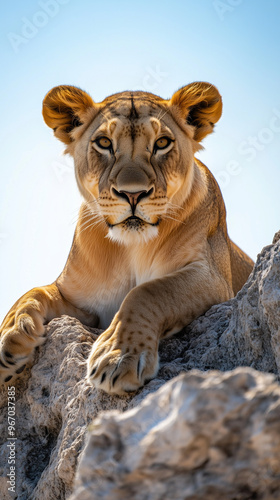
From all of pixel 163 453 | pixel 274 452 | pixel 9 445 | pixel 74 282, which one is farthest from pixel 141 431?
pixel 74 282

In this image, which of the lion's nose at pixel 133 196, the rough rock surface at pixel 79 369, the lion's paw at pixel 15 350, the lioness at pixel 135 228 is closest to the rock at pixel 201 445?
the rough rock surface at pixel 79 369

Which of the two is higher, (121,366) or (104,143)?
(104,143)

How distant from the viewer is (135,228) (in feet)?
10.2

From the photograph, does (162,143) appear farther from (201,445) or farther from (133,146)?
(201,445)

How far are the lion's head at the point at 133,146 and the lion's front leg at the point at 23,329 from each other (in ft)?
2.04

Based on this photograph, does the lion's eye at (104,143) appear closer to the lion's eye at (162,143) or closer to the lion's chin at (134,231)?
the lion's eye at (162,143)

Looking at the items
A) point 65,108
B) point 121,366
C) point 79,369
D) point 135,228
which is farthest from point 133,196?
point 65,108

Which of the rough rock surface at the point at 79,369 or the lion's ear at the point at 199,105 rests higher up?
the lion's ear at the point at 199,105

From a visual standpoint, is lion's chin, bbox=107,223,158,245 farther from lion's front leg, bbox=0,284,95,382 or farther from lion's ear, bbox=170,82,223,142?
lion's ear, bbox=170,82,223,142

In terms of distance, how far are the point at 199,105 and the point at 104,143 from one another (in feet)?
2.59

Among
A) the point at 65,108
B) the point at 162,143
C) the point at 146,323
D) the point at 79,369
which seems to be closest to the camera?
the point at 146,323

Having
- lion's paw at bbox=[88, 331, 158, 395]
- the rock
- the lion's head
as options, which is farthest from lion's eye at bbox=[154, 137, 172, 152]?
the rock

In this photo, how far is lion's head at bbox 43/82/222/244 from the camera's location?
312 cm

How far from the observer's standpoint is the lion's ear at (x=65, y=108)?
3.90m
